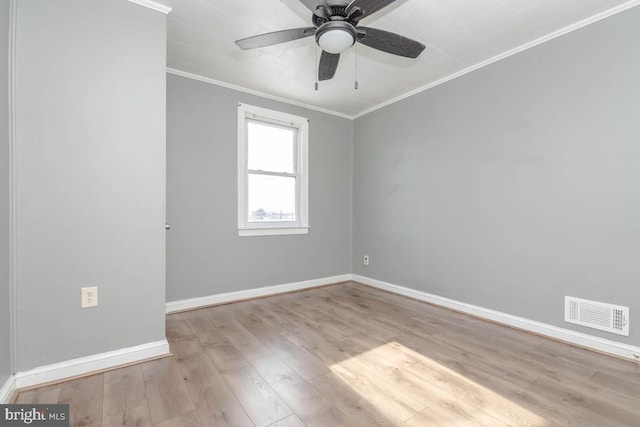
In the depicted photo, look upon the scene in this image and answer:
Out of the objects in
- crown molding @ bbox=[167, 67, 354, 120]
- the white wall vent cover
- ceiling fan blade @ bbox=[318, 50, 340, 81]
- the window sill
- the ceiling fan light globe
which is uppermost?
crown molding @ bbox=[167, 67, 354, 120]

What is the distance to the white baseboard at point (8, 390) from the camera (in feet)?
4.79

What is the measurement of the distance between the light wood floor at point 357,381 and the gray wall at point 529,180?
537 millimetres

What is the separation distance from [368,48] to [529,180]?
185 centimetres

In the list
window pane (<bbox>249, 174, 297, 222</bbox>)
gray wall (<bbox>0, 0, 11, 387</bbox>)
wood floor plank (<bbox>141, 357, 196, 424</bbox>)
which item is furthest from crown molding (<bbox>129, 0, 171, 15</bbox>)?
wood floor plank (<bbox>141, 357, 196, 424</bbox>)

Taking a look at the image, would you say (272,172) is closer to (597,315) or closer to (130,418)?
(130,418)

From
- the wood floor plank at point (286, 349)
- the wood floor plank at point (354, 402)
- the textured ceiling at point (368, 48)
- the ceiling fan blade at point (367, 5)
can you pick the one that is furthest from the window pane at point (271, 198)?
the ceiling fan blade at point (367, 5)

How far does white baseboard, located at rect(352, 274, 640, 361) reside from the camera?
2.02 metres

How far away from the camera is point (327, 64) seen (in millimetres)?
2053

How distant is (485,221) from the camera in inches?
110

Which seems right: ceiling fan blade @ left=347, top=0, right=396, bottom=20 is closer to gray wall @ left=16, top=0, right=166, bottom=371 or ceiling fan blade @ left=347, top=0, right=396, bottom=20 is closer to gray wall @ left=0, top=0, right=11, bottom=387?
gray wall @ left=16, top=0, right=166, bottom=371

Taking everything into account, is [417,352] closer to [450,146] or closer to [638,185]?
[638,185]

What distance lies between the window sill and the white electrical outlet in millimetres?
1630

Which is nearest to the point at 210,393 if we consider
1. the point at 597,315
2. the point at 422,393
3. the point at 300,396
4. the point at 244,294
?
the point at 300,396

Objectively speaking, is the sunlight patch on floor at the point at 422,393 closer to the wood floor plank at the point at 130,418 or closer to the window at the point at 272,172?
the wood floor plank at the point at 130,418
